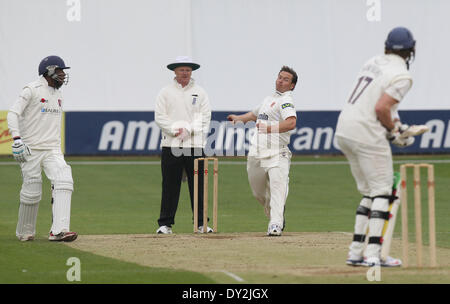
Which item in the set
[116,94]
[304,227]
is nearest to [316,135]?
[116,94]

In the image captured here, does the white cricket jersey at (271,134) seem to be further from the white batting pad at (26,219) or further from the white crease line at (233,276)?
the white crease line at (233,276)

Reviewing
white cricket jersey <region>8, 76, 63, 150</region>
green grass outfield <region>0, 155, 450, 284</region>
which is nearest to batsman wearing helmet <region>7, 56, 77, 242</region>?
white cricket jersey <region>8, 76, 63, 150</region>

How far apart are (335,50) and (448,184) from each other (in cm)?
904

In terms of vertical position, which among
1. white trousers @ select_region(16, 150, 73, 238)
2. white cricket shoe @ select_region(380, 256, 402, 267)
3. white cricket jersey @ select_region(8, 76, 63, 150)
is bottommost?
white cricket shoe @ select_region(380, 256, 402, 267)

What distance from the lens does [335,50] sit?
26.7 metres

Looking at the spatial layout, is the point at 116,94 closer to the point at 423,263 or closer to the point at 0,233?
the point at 0,233

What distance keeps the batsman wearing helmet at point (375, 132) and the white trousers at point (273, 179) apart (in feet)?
8.43

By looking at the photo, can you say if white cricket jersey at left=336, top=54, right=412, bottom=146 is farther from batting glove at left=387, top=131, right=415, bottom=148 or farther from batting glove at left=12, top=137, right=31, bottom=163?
batting glove at left=12, top=137, right=31, bottom=163

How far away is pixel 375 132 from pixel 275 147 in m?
2.90

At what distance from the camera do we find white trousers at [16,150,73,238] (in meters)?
9.91

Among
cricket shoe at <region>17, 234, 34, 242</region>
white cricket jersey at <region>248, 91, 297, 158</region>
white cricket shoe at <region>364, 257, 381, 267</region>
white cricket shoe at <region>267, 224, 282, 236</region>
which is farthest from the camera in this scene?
white cricket jersey at <region>248, 91, 297, 158</region>

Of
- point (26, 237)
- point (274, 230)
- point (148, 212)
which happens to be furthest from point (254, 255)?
point (148, 212)

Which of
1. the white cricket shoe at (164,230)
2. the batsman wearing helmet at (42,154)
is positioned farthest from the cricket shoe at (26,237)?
the white cricket shoe at (164,230)

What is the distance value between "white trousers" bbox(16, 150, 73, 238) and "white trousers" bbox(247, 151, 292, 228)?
2.17m
